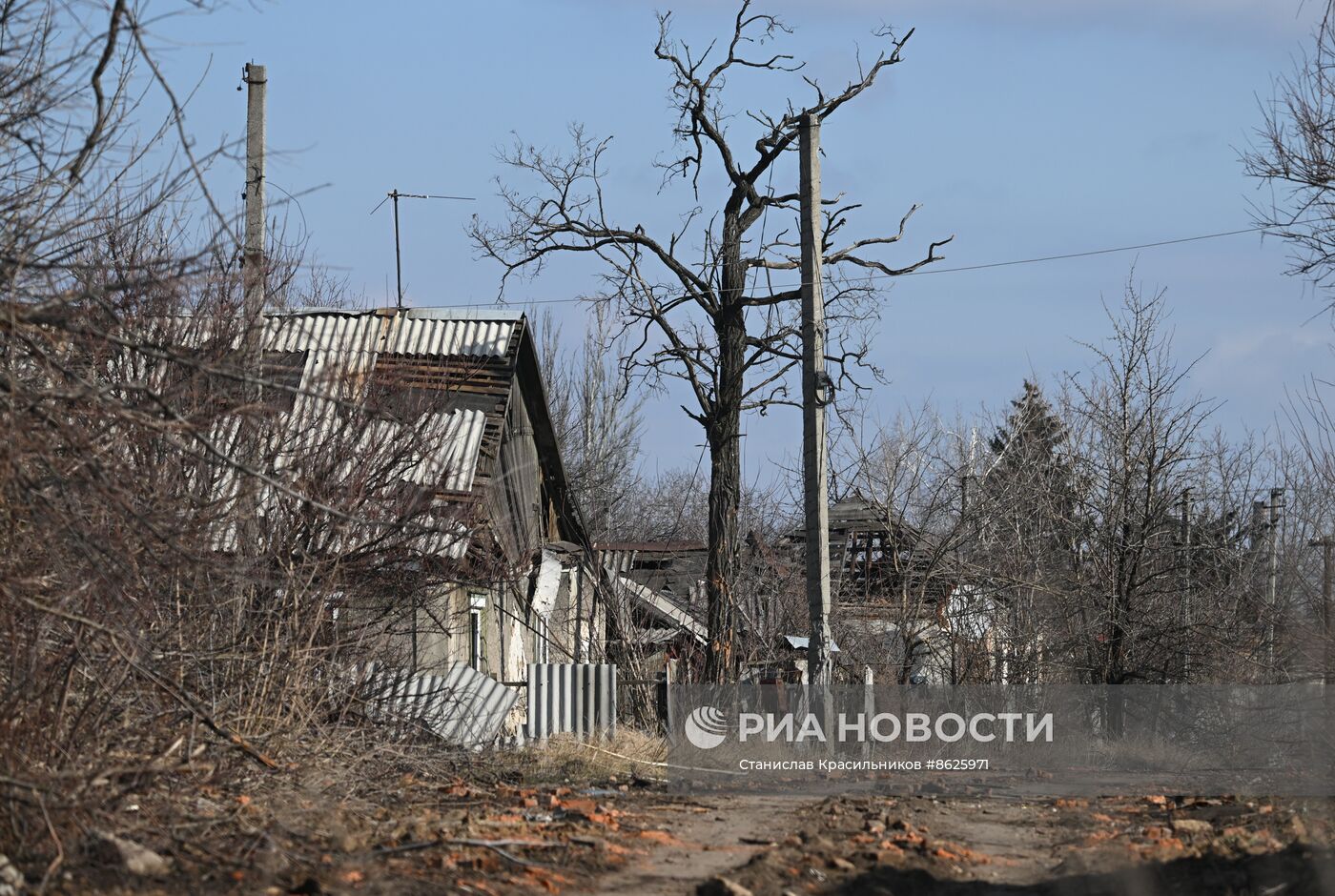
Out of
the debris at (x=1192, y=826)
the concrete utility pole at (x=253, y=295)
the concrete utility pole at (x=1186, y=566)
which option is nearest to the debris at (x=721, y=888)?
the concrete utility pole at (x=253, y=295)

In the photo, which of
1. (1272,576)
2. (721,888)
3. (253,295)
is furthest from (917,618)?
(721,888)

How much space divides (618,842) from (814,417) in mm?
8394

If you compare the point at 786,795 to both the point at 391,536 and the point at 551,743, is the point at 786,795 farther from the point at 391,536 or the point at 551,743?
the point at 391,536

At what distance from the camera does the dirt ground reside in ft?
23.5

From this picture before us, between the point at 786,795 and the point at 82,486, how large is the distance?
8157mm

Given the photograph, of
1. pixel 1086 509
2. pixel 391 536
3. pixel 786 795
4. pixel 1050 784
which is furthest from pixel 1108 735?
pixel 391 536

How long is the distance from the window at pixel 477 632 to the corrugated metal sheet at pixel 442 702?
343 cm

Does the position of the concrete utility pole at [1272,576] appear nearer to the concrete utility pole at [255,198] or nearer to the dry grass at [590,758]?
the dry grass at [590,758]

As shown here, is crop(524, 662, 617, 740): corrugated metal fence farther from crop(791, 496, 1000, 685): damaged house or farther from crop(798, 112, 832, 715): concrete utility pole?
crop(791, 496, 1000, 685): damaged house

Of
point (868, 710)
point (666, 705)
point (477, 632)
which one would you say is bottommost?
point (868, 710)

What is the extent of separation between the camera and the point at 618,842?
30.7 ft

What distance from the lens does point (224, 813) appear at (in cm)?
817

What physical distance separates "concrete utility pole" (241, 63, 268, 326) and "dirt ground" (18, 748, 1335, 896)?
501 centimetres

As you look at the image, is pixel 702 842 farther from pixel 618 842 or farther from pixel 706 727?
pixel 706 727
